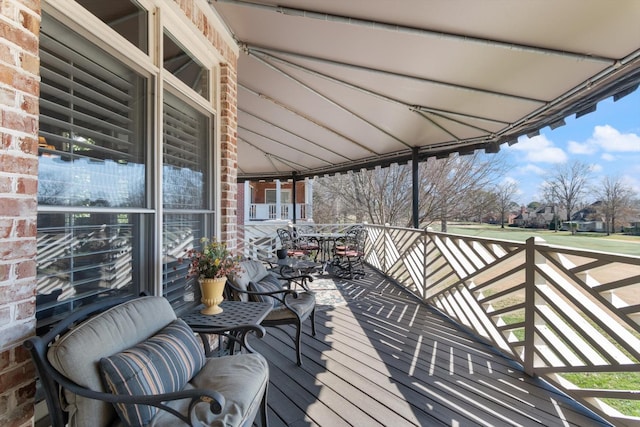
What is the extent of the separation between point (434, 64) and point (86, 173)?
9.24 feet

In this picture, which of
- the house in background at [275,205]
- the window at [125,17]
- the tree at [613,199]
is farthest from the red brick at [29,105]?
the house in background at [275,205]

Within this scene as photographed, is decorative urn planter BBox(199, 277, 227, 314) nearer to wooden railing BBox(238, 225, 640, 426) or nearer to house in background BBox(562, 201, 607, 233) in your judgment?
wooden railing BBox(238, 225, 640, 426)

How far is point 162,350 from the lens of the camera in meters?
1.43

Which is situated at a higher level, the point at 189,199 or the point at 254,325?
the point at 189,199

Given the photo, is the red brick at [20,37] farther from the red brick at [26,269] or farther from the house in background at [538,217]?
the house in background at [538,217]

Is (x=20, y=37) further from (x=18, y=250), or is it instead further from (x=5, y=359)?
(x=5, y=359)

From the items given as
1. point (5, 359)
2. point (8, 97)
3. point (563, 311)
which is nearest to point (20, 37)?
point (8, 97)

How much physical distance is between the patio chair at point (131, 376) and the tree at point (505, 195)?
11.9 m

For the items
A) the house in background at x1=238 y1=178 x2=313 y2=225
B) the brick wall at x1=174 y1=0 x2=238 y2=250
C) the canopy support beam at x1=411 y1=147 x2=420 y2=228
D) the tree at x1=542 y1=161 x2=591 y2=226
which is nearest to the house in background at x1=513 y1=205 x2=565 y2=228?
the tree at x1=542 y1=161 x2=591 y2=226

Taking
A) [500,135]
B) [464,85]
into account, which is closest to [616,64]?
[464,85]

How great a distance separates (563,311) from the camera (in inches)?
88.3

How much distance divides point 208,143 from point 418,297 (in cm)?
360

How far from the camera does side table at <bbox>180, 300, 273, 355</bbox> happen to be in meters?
1.90

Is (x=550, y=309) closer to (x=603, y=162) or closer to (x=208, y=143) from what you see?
(x=208, y=143)
